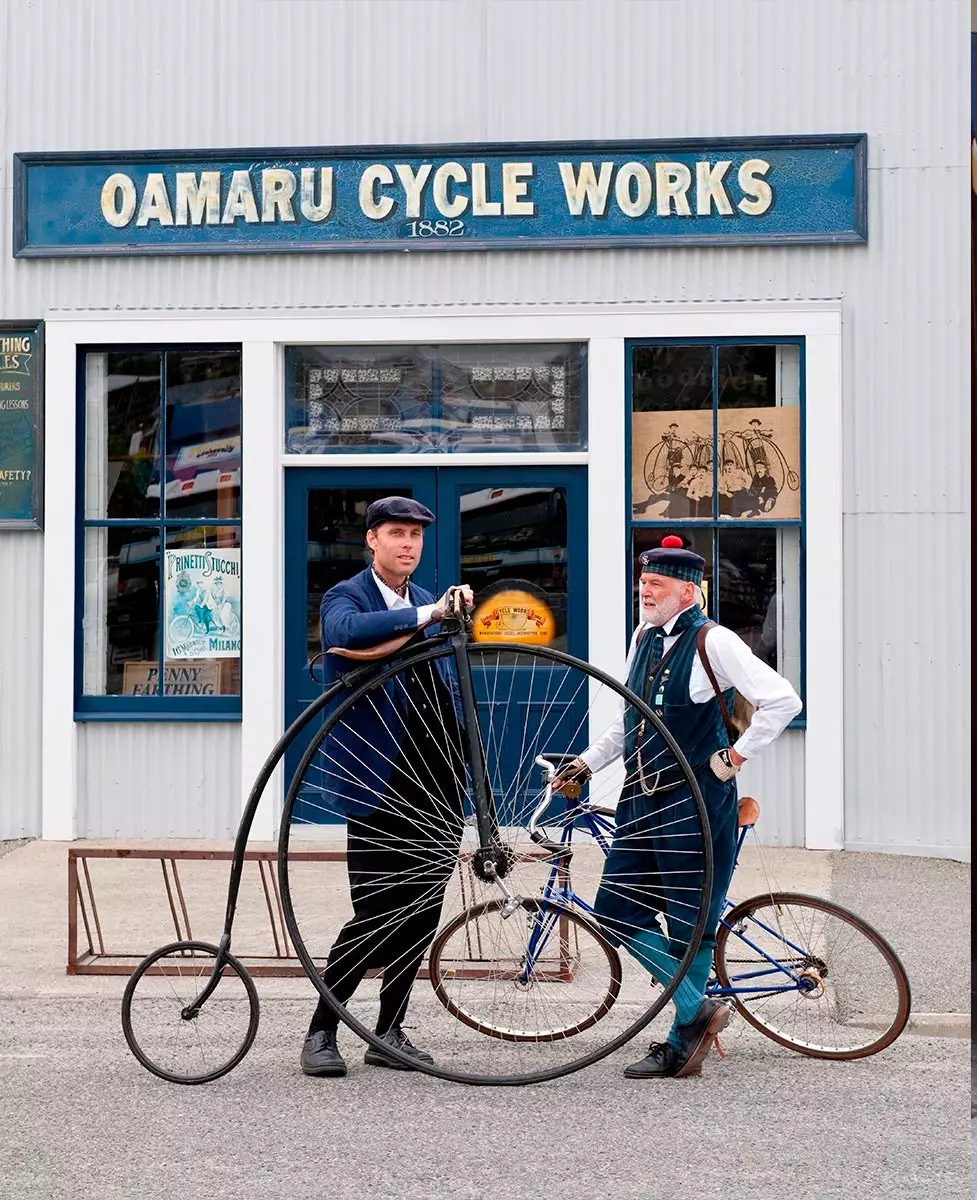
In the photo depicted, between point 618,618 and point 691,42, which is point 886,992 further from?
point 691,42

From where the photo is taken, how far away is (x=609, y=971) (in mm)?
6039

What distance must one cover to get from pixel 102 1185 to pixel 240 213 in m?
7.06

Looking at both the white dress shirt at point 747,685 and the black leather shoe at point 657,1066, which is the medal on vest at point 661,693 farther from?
the black leather shoe at point 657,1066

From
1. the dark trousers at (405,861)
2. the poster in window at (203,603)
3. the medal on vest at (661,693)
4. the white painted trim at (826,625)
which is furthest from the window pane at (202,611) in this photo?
the medal on vest at (661,693)

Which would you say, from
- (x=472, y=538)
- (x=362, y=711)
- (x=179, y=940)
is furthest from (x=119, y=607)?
(x=362, y=711)

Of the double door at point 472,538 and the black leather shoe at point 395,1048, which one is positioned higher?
the double door at point 472,538

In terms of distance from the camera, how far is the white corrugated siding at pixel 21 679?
10430 millimetres

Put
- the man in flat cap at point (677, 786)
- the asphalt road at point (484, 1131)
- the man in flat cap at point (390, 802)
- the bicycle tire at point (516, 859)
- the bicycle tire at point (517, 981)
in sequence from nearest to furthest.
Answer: the asphalt road at point (484, 1131) → the bicycle tire at point (516, 859) → the man in flat cap at point (677, 786) → the man in flat cap at point (390, 802) → the bicycle tire at point (517, 981)

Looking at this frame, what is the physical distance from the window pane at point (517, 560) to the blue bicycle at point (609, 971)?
3893mm

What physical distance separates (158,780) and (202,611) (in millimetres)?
1107

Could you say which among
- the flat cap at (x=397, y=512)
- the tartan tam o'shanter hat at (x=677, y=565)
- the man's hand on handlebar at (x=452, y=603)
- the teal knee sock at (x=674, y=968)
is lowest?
the teal knee sock at (x=674, y=968)

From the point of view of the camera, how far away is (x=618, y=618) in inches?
397

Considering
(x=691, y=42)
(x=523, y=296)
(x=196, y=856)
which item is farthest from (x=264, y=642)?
(x=691, y=42)

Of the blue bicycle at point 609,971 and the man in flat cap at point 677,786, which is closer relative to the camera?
the man in flat cap at point 677,786
